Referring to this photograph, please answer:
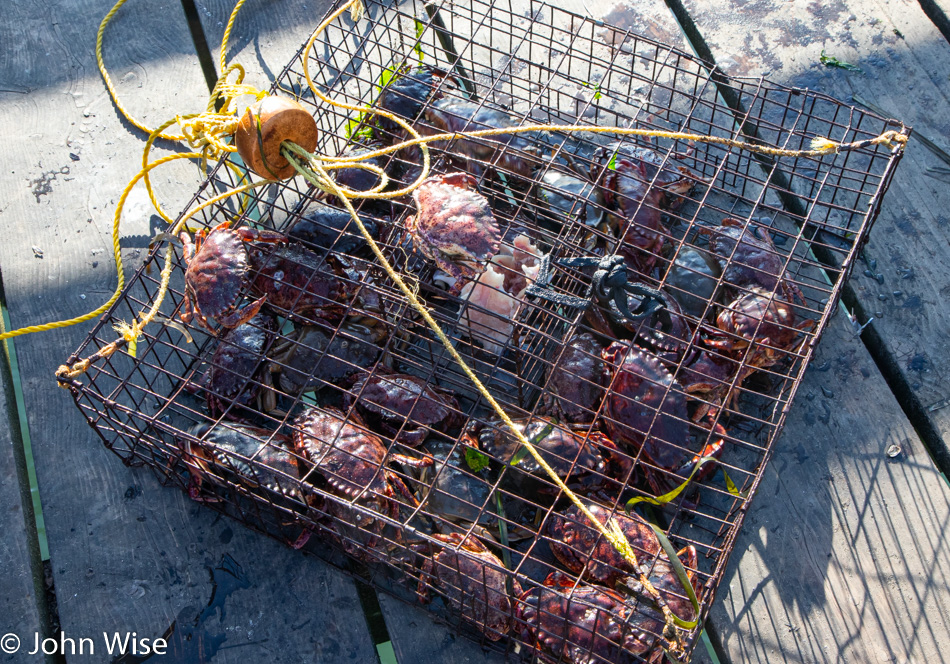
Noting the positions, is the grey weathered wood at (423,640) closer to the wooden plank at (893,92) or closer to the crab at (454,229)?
the crab at (454,229)

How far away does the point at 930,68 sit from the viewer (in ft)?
14.8

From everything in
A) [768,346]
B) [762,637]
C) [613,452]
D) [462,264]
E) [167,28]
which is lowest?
[762,637]

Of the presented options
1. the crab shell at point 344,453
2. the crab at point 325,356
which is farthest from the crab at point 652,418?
the crab at point 325,356

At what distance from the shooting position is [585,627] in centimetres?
284

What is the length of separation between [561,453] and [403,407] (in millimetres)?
664

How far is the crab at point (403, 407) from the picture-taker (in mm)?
3279

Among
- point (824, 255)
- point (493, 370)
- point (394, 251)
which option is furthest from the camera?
point (824, 255)

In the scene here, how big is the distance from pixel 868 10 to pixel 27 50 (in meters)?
4.87

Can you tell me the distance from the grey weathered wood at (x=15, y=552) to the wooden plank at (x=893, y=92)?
12.5 ft

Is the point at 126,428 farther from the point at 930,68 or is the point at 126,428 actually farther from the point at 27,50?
the point at 930,68

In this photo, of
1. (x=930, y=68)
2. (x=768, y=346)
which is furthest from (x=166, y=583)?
(x=930, y=68)

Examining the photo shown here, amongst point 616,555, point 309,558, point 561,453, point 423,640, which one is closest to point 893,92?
point 561,453

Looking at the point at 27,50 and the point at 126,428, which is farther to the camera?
the point at 27,50

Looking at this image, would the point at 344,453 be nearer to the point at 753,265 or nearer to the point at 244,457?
the point at 244,457
